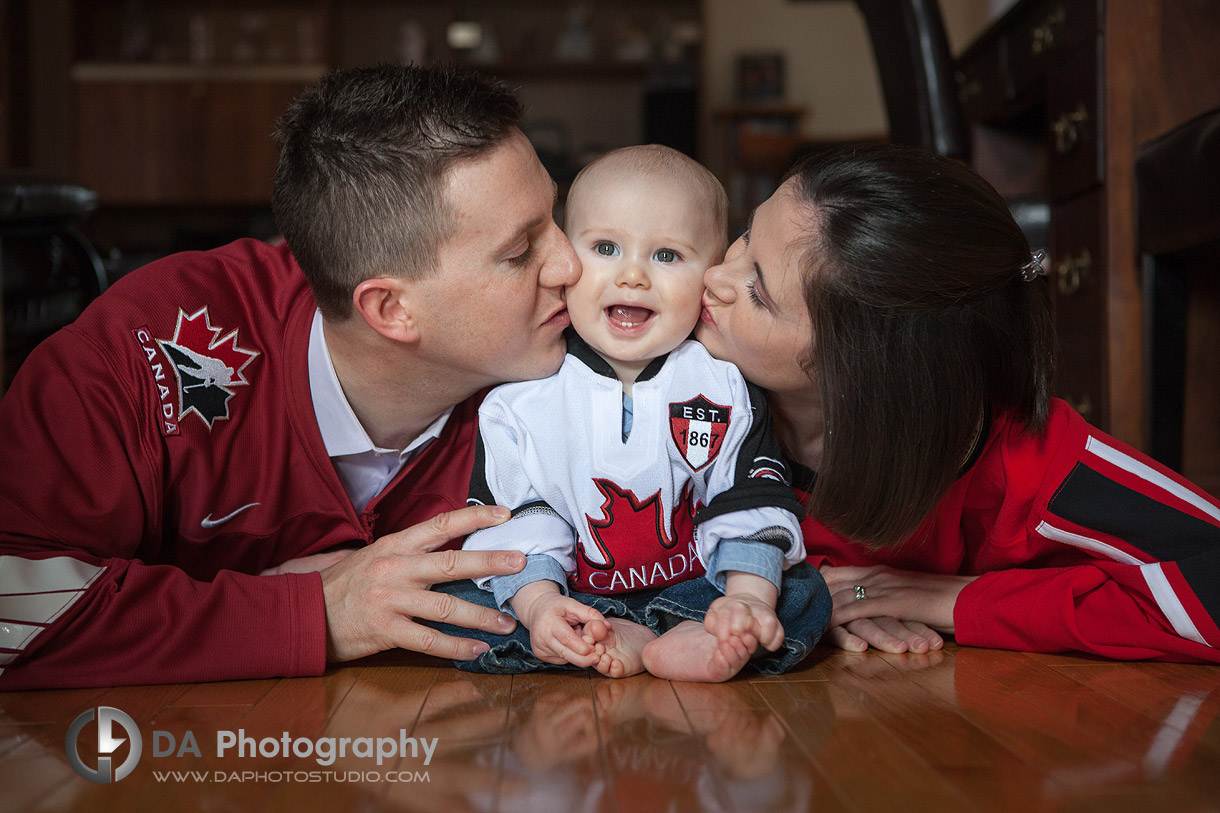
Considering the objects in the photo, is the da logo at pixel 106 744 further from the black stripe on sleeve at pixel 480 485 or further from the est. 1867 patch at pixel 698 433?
the est. 1867 patch at pixel 698 433

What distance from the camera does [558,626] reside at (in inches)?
39.3

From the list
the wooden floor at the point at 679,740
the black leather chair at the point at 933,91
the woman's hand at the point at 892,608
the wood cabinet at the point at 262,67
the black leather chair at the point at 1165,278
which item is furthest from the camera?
A: the wood cabinet at the point at 262,67

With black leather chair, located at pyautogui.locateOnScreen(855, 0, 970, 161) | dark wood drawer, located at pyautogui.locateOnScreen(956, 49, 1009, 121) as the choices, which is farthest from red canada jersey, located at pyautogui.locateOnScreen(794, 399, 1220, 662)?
dark wood drawer, located at pyautogui.locateOnScreen(956, 49, 1009, 121)

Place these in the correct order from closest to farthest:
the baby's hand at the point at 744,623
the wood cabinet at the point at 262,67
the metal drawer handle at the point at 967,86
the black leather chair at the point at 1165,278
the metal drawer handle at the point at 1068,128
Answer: the baby's hand at the point at 744,623, the black leather chair at the point at 1165,278, the metal drawer handle at the point at 1068,128, the metal drawer handle at the point at 967,86, the wood cabinet at the point at 262,67

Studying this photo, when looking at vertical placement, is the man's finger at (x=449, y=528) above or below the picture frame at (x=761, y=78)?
below

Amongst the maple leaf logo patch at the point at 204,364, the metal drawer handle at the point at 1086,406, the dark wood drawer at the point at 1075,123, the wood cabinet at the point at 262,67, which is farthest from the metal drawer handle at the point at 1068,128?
the wood cabinet at the point at 262,67

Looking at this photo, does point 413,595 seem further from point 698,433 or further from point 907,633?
point 907,633

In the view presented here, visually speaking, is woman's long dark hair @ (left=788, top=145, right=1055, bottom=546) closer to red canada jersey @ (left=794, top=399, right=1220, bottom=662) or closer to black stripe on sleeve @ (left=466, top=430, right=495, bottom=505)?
red canada jersey @ (left=794, top=399, right=1220, bottom=662)

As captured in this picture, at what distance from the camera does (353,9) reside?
522 centimetres

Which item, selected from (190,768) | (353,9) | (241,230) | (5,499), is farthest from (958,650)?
(353,9)

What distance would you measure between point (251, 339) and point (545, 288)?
14.9 inches

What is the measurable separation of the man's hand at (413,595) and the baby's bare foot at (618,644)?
0.12 m

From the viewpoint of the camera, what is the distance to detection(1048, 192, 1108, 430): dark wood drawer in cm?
178

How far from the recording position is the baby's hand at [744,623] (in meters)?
0.96
